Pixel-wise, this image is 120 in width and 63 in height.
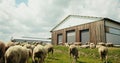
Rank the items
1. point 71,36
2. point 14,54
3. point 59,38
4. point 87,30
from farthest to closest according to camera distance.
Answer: point 59,38, point 71,36, point 87,30, point 14,54

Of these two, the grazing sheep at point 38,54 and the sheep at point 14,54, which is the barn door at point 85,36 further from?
the sheep at point 14,54

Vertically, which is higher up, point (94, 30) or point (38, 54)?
point (94, 30)

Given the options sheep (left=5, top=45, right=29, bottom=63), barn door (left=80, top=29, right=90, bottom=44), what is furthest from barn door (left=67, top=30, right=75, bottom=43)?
sheep (left=5, top=45, right=29, bottom=63)

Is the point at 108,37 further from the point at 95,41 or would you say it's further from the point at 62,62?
the point at 62,62

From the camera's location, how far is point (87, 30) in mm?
47656

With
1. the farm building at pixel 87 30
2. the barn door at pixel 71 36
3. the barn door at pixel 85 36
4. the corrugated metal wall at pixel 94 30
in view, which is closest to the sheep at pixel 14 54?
the farm building at pixel 87 30

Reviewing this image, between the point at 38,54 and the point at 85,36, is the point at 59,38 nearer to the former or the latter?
the point at 85,36

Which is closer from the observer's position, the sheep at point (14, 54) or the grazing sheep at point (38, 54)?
the sheep at point (14, 54)

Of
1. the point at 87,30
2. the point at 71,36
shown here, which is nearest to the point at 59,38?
the point at 71,36

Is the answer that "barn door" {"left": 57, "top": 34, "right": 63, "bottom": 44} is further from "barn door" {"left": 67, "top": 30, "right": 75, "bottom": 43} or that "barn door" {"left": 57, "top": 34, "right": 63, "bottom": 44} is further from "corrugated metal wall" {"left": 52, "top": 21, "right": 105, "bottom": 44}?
"corrugated metal wall" {"left": 52, "top": 21, "right": 105, "bottom": 44}

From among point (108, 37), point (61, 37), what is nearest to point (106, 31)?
point (108, 37)

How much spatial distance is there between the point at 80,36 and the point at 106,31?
7.35m

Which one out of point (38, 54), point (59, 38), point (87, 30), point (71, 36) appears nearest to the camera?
point (38, 54)

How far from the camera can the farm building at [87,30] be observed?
43.7m
